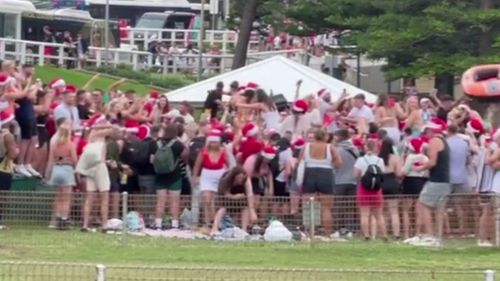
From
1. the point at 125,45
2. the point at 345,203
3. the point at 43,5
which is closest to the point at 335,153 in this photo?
the point at 345,203

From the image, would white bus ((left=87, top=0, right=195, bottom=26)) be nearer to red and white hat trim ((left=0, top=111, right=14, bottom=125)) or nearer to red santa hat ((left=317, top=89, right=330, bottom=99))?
red santa hat ((left=317, top=89, right=330, bottom=99))

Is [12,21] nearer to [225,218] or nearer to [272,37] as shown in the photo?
[272,37]

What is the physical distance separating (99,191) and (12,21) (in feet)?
103

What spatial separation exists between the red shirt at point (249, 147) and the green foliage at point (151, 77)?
23867mm

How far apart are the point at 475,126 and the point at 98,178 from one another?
5.78 m

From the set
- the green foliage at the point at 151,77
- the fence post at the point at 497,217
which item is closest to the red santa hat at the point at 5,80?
the fence post at the point at 497,217

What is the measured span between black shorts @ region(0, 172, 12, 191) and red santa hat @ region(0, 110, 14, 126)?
0.72 metres

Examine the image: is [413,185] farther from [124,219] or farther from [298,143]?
[124,219]

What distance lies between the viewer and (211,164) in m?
24.2

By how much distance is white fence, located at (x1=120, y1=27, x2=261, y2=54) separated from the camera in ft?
193

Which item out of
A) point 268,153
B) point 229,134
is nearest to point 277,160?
point 268,153

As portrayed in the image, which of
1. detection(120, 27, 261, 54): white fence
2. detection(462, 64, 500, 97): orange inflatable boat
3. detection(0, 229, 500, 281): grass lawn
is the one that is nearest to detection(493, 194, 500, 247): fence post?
detection(0, 229, 500, 281): grass lawn

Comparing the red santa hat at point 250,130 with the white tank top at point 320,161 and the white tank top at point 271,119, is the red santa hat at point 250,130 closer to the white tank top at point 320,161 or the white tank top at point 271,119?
the white tank top at point 320,161

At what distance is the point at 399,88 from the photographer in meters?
51.2
